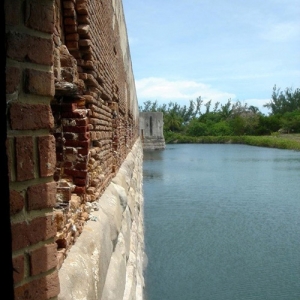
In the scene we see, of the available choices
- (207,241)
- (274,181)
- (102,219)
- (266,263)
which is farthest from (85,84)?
(274,181)

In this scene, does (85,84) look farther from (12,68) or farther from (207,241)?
(207,241)

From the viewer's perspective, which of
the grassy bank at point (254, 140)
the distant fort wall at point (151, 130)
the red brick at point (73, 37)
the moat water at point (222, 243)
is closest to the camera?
the red brick at point (73, 37)

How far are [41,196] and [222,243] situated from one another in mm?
7958

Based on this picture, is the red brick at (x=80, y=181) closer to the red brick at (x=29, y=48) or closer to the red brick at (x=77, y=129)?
the red brick at (x=77, y=129)

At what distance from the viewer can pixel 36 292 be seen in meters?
1.40

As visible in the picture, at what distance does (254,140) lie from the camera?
5812 cm

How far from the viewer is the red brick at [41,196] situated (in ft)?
4.56

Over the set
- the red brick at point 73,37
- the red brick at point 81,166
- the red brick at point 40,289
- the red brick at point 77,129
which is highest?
the red brick at point 73,37

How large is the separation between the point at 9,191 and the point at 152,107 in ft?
315

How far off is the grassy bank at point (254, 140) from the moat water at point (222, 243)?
105ft

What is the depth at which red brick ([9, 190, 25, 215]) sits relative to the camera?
131 centimetres

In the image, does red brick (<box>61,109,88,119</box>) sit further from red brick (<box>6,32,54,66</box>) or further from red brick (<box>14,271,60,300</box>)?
red brick (<box>14,271,60,300</box>)

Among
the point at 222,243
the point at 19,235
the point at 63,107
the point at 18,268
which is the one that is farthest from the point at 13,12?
the point at 222,243


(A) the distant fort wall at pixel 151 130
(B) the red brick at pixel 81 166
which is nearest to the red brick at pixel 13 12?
(B) the red brick at pixel 81 166
